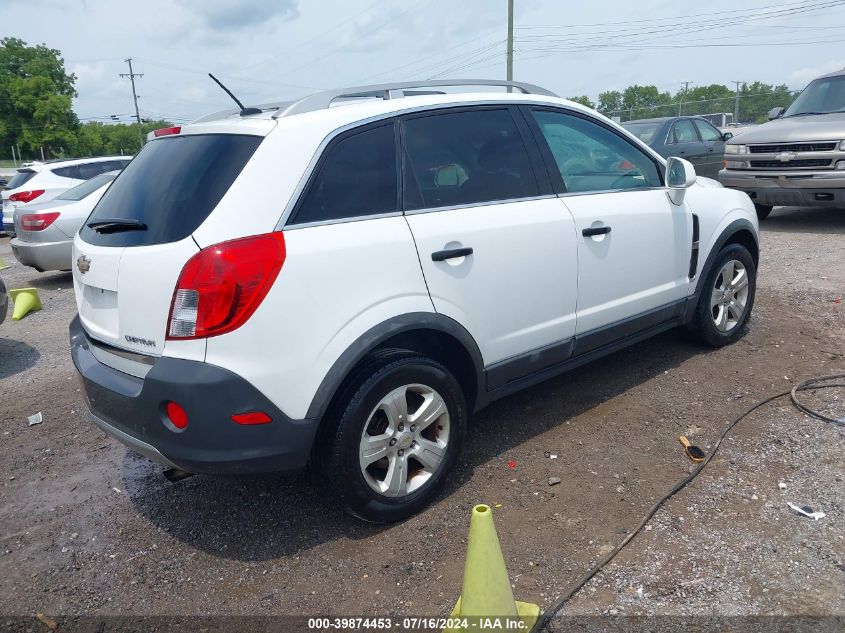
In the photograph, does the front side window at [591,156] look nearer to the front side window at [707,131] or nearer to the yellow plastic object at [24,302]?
the yellow plastic object at [24,302]

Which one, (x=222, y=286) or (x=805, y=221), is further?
(x=805, y=221)

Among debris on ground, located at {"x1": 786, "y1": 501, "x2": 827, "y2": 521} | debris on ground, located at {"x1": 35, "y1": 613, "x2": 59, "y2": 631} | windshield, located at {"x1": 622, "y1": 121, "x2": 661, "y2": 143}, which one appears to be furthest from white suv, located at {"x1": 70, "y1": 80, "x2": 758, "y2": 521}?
windshield, located at {"x1": 622, "y1": 121, "x2": 661, "y2": 143}

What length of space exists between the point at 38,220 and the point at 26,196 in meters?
2.64

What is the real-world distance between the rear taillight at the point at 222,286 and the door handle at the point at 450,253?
0.77 metres

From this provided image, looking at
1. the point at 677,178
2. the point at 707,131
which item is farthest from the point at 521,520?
the point at 707,131

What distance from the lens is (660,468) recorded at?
3.44 m

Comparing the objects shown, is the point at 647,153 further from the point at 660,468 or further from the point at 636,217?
the point at 660,468

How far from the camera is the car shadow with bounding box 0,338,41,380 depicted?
575 centimetres

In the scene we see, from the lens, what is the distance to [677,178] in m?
4.32

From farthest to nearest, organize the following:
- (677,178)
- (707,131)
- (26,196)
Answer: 1. (707,131)
2. (26,196)
3. (677,178)

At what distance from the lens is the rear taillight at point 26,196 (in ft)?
35.9

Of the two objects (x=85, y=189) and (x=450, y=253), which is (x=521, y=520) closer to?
(x=450, y=253)

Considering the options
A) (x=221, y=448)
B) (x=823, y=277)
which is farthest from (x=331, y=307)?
(x=823, y=277)

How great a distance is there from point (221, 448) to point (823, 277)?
646 centimetres
